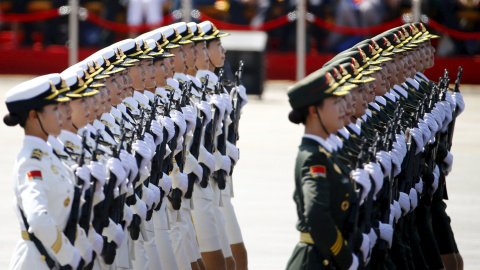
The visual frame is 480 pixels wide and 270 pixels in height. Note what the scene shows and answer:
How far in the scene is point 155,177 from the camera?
6.77m

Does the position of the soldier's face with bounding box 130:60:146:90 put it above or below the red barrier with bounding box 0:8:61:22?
above

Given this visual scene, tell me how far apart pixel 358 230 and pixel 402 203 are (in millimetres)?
1162

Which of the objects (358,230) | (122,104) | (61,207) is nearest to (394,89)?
(122,104)

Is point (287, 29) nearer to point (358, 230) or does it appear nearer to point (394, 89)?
point (394, 89)

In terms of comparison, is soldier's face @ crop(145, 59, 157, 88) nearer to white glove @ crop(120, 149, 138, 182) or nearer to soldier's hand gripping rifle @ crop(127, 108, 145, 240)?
soldier's hand gripping rifle @ crop(127, 108, 145, 240)

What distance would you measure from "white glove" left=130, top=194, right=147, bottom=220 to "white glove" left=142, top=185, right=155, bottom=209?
5.7 inches

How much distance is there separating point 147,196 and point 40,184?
1.42 metres

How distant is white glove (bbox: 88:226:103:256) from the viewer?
220 inches

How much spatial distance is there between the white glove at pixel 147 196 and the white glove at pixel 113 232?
2.35 feet

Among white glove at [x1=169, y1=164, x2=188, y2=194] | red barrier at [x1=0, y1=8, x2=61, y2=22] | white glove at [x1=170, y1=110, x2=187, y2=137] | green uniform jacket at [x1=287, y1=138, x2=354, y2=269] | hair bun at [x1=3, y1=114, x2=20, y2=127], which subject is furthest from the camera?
red barrier at [x1=0, y1=8, x2=61, y2=22]

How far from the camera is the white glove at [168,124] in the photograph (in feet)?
22.5

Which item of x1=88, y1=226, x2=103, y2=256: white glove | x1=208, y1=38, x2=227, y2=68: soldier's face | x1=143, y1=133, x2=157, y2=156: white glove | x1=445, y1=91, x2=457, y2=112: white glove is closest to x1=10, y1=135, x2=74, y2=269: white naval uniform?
x1=88, y1=226, x2=103, y2=256: white glove

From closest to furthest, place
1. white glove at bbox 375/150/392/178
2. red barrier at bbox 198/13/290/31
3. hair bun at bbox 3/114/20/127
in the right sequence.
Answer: hair bun at bbox 3/114/20/127 < white glove at bbox 375/150/392/178 < red barrier at bbox 198/13/290/31

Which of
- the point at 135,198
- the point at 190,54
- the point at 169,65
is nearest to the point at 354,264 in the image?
the point at 135,198
